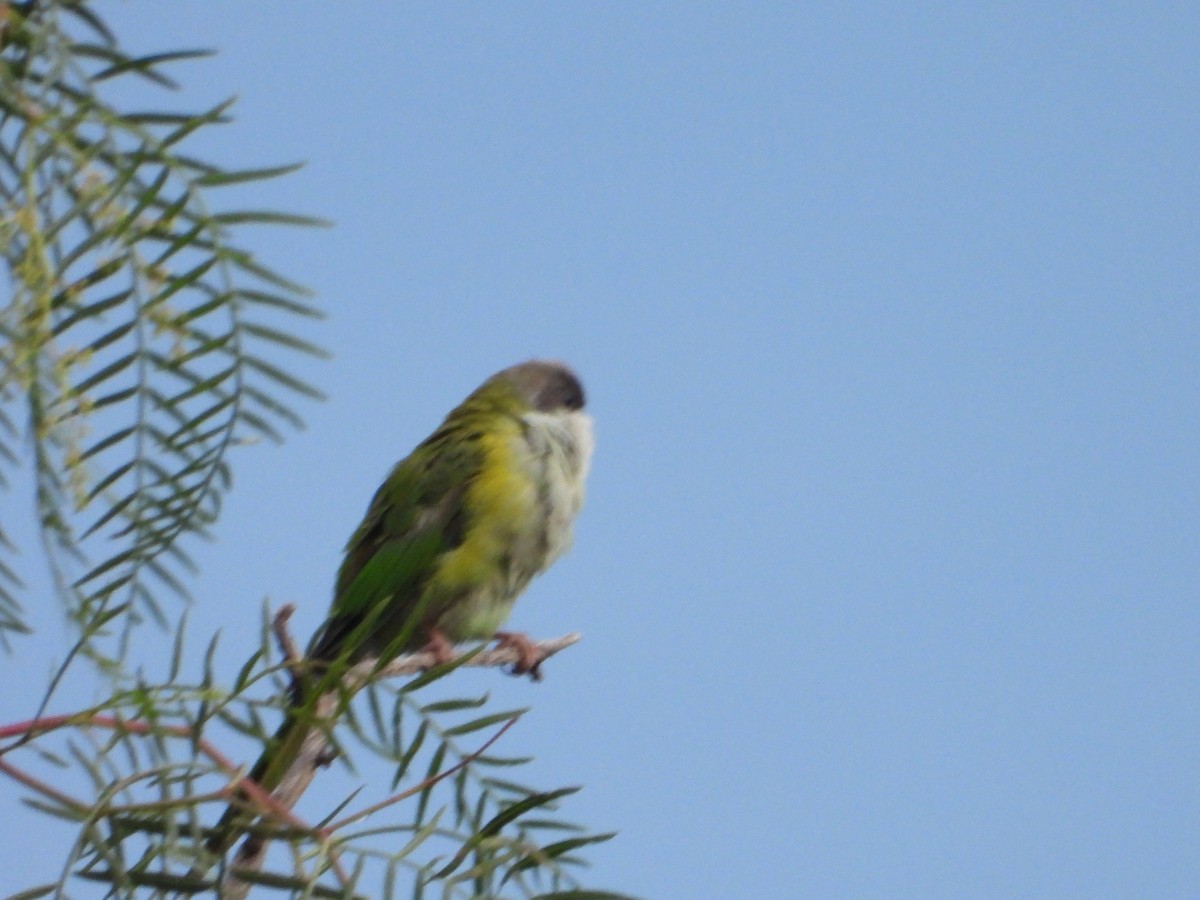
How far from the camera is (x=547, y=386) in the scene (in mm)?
3604

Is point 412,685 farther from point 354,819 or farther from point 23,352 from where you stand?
point 23,352

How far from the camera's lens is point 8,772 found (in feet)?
3.05

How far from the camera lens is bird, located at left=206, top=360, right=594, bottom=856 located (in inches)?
115

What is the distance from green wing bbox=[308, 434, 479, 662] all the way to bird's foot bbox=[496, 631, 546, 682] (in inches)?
7.3

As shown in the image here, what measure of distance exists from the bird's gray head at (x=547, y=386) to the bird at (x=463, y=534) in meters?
0.15

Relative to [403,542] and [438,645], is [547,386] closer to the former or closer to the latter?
[403,542]

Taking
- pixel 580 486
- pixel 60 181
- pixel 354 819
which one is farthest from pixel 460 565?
pixel 354 819

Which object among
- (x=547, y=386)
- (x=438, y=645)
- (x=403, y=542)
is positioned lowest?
(x=438, y=645)

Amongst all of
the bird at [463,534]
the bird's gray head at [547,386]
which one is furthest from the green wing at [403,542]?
the bird's gray head at [547,386]

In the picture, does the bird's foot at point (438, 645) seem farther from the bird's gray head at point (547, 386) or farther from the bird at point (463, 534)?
the bird's gray head at point (547, 386)

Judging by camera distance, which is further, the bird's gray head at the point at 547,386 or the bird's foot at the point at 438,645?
the bird's gray head at the point at 547,386

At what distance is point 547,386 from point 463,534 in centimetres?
64

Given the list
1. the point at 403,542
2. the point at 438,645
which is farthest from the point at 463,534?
the point at 438,645

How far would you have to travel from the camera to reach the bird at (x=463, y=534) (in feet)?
9.58
